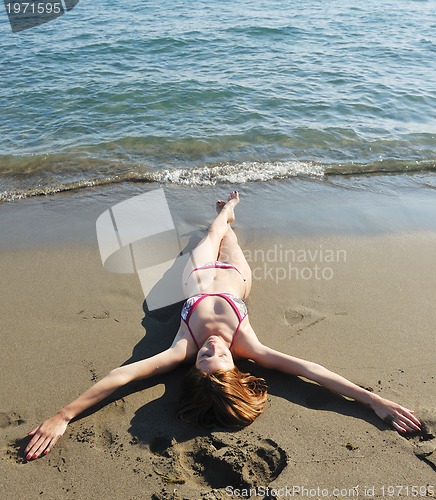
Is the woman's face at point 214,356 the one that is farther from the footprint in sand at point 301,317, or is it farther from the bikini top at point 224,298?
the footprint in sand at point 301,317

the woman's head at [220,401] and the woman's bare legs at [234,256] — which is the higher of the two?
the woman's head at [220,401]

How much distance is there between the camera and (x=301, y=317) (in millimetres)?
4258

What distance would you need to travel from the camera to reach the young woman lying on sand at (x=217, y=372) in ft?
10.6

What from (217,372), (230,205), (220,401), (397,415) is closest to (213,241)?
(230,205)

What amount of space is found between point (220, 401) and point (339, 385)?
0.87 metres

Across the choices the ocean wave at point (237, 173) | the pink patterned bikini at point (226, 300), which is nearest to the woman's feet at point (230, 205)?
the ocean wave at point (237, 173)

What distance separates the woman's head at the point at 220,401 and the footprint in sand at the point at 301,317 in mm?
877

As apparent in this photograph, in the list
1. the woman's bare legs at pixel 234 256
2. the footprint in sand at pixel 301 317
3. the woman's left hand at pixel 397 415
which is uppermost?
the woman's bare legs at pixel 234 256

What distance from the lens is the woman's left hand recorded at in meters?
Result: 3.18

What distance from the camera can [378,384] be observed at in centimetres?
358

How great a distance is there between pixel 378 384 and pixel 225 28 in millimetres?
12129

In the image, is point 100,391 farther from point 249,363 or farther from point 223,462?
point 249,363

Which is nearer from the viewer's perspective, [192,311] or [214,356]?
[214,356]

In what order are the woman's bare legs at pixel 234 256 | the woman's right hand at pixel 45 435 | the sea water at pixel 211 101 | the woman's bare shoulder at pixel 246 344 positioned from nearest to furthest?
the woman's right hand at pixel 45 435
the woman's bare shoulder at pixel 246 344
the woman's bare legs at pixel 234 256
the sea water at pixel 211 101
